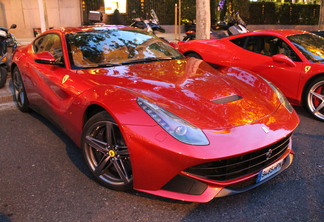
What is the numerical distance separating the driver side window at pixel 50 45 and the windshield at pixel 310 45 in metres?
3.45

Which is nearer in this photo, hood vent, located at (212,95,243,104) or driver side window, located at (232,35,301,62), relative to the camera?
hood vent, located at (212,95,243,104)

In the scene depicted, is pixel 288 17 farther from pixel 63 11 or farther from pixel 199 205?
pixel 199 205

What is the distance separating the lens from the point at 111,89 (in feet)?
9.43

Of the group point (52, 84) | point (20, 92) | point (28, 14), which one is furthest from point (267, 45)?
point (28, 14)

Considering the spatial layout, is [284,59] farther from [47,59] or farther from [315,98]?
[47,59]

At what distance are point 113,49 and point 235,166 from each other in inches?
80.7

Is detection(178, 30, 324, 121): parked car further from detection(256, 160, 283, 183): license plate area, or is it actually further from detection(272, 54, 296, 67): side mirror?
detection(256, 160, 283, 183): license plate area

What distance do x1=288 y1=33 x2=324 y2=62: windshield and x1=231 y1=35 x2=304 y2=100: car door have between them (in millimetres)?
128

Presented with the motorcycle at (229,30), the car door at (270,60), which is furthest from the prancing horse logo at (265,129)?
the motorcycle at (229,30)

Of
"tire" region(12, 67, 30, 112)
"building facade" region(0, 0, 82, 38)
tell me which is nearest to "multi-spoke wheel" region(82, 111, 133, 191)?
"tire" region(12, 67, 30, 112)

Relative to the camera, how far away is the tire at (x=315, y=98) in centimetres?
456

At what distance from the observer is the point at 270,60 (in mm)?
5168

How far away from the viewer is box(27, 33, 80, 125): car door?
3342 millimetres

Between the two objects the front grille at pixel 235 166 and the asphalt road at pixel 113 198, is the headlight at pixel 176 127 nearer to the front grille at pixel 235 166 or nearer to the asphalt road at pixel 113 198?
the front grille at pixel 235 166
